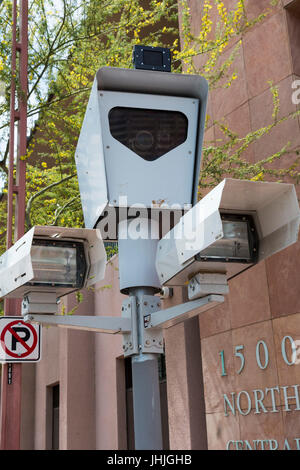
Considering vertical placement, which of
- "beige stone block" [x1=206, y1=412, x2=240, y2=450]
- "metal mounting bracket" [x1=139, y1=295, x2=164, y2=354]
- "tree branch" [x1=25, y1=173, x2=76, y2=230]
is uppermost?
"tree branch" [x1=25, y1=173, x2=76, y2=230]

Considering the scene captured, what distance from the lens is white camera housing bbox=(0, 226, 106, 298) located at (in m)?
4.04

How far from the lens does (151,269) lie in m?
4.60

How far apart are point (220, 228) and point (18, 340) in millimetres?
4016

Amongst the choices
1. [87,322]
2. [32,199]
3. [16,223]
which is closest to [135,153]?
[87,322]

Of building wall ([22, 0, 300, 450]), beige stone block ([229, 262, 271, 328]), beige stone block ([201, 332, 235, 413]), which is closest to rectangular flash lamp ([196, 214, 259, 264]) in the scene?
building wall ([22, 0, 300, 450])

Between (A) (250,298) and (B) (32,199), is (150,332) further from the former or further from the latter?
(B) (32,199)

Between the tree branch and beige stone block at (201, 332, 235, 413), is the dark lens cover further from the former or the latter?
the tree branch

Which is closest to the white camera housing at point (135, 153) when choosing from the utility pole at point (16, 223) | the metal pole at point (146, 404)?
the metal pole at point (146, 404)

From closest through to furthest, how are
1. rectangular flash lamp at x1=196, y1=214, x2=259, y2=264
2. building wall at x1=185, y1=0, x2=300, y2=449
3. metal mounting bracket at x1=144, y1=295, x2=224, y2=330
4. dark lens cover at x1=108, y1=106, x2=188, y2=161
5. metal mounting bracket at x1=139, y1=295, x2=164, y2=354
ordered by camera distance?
rectangular flash lamp at x1=196, y1=214, x2=259, y2=264 < metal mounting bracket at x1=144, y1=295, x2=224, y2=330 < metal mounting bracket at x1=139, y1=295, x2=164, y2=354 < dark lens cover at x1=108, y1=106, x2=188, y2=161 < building wall at x1=185, y1=0, x2=300, y2=449

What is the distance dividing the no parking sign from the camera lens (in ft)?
9.55
